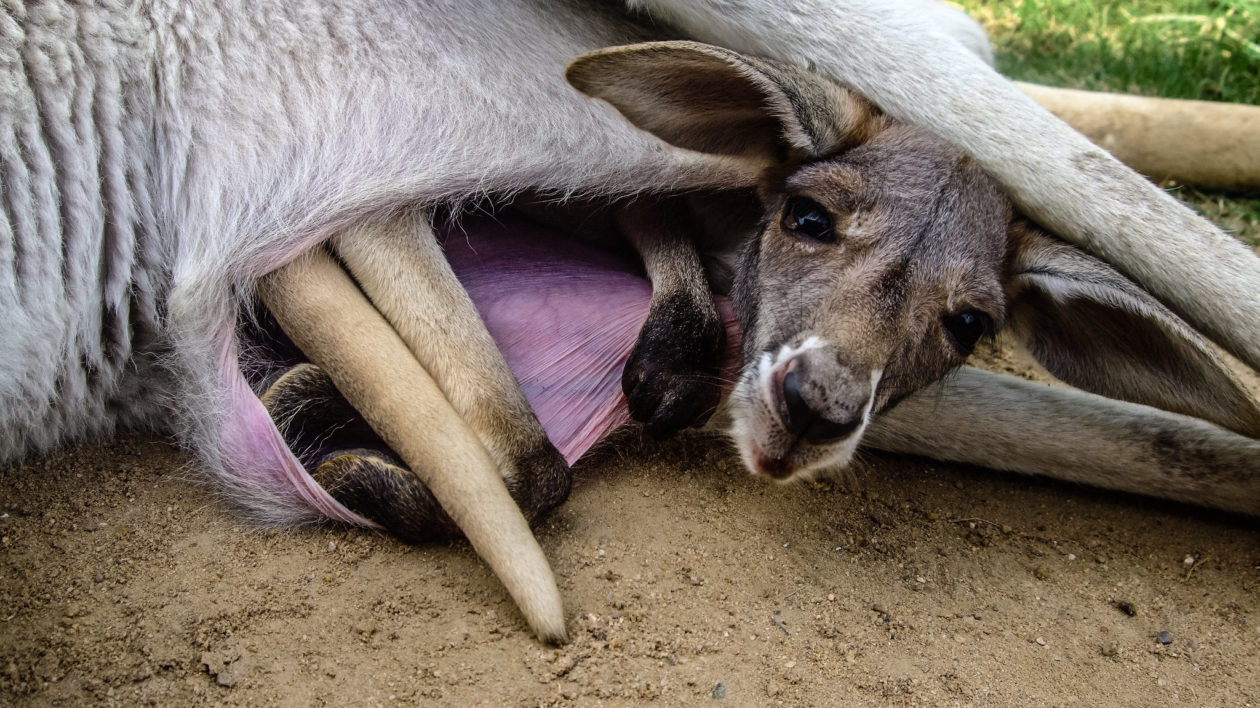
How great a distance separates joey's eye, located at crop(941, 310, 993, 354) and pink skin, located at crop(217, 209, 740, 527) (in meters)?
0.43

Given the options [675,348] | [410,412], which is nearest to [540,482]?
[410,412]

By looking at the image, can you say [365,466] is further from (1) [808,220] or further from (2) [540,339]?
(1) [808,220]

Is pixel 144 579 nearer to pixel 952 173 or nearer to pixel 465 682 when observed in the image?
pixel 465 682

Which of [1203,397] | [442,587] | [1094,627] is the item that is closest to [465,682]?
[442,587]

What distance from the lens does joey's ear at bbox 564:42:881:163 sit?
5.63 ft

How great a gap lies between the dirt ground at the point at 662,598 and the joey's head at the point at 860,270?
257mm

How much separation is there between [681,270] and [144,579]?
1.13 metres

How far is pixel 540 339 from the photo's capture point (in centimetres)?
204

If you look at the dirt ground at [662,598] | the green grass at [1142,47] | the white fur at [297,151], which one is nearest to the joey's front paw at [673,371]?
the dirt ground at [662,598]

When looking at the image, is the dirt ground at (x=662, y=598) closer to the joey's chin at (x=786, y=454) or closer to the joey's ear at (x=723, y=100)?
the joey's chin at (x=786, y=454)

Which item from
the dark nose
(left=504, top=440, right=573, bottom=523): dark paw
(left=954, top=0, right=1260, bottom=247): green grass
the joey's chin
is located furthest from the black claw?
(left=954, top=0, right=1260, bottom=247): green grass

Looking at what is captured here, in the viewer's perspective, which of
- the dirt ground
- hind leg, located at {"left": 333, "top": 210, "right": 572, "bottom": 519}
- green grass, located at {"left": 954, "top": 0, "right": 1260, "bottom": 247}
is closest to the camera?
the dirt ground

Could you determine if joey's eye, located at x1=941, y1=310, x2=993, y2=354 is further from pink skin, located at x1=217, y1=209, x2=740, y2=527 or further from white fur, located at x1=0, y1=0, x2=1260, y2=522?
pink skin, located at x1=217, y1=209, x2=740, y2=527

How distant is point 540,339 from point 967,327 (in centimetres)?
82
